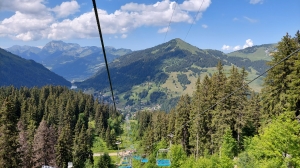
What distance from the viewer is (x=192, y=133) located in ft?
180

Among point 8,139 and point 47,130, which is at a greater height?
point 8,139

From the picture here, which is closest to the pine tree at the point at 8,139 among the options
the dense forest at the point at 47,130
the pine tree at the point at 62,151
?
the dense forest at the point at 47,130

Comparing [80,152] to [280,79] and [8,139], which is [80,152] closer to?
[8,139]

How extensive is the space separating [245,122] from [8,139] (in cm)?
3684

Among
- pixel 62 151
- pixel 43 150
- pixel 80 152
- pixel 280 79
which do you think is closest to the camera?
pixel 280 79

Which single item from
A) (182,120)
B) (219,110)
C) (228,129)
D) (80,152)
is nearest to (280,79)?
(228,129)

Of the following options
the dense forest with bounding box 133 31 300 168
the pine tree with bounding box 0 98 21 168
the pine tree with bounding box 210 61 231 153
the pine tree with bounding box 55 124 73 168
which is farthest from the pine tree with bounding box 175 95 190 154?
the pine tree with bounding box 0 98 21 168

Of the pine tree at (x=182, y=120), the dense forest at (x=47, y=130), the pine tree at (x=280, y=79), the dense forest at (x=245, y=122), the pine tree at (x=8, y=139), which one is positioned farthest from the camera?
the pine tree at (x=182, y=120)

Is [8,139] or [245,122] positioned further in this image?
[245,122]

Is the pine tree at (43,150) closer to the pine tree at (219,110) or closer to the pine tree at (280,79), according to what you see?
the pine tree at (219,110)

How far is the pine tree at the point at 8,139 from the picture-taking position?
38.4 metres

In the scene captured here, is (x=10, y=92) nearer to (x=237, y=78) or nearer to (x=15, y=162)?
(x=15, y=162)

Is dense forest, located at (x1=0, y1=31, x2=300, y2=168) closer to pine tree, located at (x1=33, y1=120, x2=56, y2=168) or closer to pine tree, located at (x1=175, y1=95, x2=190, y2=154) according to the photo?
pine tree, located at (x1=33, y1=120, x2=56, y2=168)

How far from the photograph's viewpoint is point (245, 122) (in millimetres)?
41719
